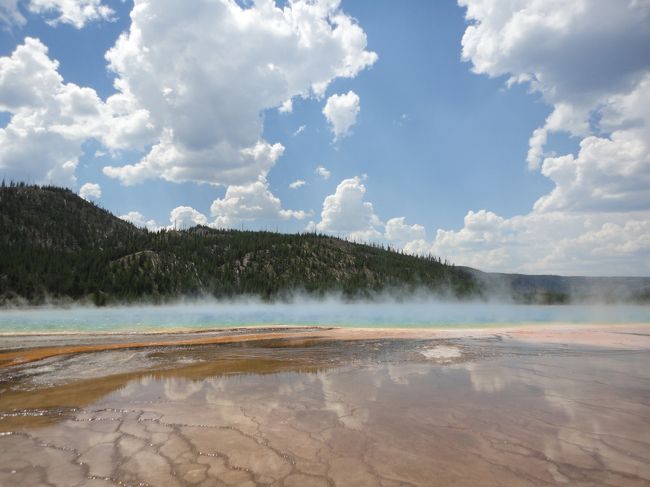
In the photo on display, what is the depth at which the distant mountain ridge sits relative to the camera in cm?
9844

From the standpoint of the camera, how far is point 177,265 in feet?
405

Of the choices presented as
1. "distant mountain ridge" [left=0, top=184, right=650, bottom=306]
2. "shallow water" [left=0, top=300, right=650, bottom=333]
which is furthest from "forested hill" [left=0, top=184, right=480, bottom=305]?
"shallow water" [left=0, top=300, right=650, bottom=333]

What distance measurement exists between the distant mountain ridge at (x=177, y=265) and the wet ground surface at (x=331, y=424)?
302 feet

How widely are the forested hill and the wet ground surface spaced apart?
92.0 m

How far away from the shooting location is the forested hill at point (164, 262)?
98250 mm

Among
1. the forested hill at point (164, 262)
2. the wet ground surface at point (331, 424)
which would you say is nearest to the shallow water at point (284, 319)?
the wet ground surface at point (331, 424)

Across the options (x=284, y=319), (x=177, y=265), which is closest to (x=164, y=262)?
(x=177, y=265)

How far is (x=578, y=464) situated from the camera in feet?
17.2

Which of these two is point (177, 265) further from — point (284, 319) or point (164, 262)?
point (284, 319)

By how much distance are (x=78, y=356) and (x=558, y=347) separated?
737 inches

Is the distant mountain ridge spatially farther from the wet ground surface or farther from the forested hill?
the wet ground surface

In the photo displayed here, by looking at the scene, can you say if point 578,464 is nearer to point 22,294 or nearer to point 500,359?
point 500,359

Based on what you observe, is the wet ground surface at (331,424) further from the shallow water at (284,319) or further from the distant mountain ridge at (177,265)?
the distant mountain ridge at (177,265)

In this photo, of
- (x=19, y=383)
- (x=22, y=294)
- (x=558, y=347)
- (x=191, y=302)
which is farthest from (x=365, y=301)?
(x=19, y=383)
